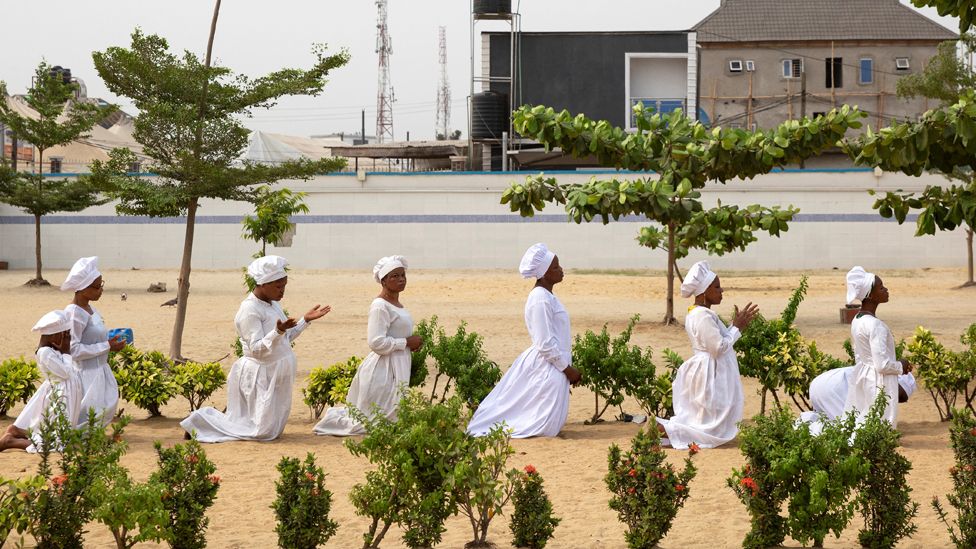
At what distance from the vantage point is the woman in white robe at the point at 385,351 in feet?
30.0

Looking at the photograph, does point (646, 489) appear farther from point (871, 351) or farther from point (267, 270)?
point (267, 270)

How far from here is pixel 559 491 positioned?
7480 millimetres

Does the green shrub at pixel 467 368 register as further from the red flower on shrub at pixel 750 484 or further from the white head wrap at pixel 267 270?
the red flower on shrub at pixel 750 484

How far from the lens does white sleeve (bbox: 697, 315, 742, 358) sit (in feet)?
28.9

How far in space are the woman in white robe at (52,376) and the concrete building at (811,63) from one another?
44.3 metres

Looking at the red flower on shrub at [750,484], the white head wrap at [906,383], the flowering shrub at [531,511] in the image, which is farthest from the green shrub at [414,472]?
the white head wrap at [906,383]

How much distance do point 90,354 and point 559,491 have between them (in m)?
3.77

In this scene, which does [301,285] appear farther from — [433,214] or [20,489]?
[20,489]

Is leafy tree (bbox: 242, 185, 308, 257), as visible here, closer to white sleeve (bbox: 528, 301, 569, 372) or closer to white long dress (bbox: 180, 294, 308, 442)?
white long dress (bbox: 180, 294, 308, 442)

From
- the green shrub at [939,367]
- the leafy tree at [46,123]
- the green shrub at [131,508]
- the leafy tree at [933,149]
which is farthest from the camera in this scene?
the leafy tree at [46,123]

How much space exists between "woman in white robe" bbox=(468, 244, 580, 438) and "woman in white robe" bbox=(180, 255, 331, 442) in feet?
5.22

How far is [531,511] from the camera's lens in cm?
580

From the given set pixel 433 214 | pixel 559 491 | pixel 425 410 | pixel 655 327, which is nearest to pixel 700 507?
pixel 559 491

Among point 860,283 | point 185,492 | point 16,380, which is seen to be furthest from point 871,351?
point 16,380
